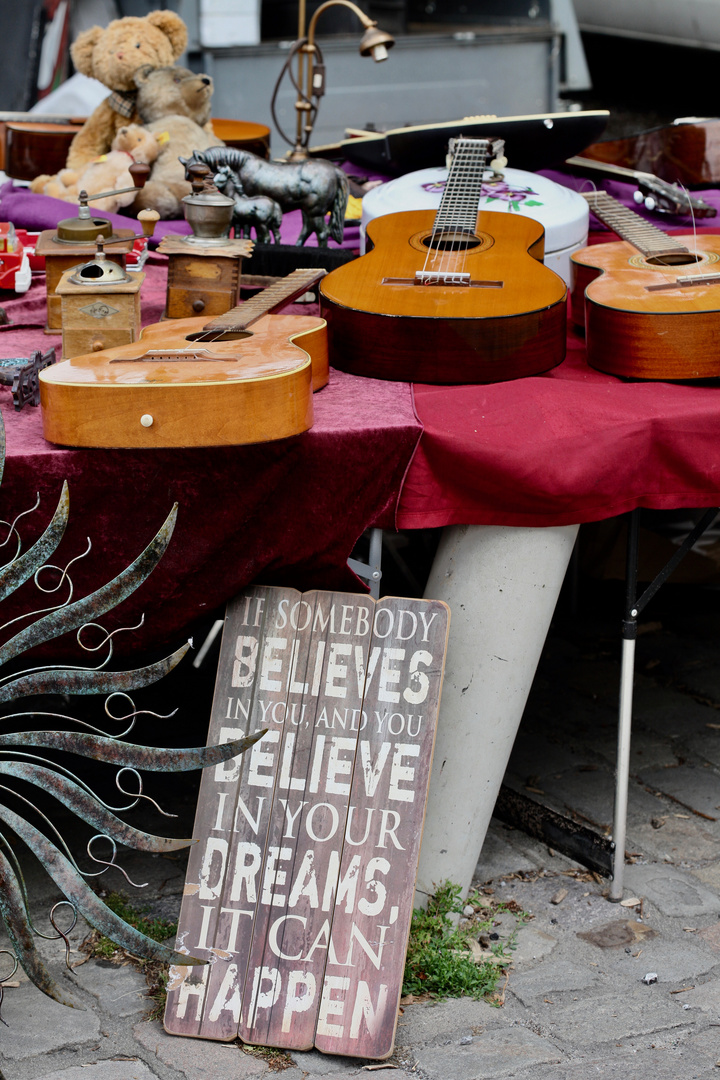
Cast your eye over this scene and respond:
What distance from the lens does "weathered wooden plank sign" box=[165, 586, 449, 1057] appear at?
183cm

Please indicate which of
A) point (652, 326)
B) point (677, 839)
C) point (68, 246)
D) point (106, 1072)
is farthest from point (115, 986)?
point (652, 326)

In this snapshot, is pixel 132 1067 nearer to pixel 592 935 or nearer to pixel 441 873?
pixel 441 873

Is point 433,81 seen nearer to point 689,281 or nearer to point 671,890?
point 689,281

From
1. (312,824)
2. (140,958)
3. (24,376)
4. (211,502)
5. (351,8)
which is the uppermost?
(351,8)

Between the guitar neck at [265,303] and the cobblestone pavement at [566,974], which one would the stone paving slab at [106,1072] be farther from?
the guitar neck at [265,303]

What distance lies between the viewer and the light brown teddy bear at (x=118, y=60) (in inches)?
144

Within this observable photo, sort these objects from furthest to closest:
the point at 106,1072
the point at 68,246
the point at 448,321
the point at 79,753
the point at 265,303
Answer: the point at 68,246 < the point at 265,303 < the point at 448,321 < the point at 106,1072 < the point at 79,753

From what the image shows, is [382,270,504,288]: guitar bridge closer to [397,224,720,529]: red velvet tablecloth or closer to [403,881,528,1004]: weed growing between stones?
[397,224,720,529]: red velvet tablecloth

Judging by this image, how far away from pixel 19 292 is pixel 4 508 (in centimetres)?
96

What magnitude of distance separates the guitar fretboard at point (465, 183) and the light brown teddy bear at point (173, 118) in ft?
3.39

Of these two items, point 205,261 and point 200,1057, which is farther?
point 205,261

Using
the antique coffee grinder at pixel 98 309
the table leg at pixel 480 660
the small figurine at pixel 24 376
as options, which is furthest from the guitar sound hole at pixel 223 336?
the table leg at pixel 480 660

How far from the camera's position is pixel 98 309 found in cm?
197

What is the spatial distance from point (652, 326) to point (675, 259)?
47 cm
